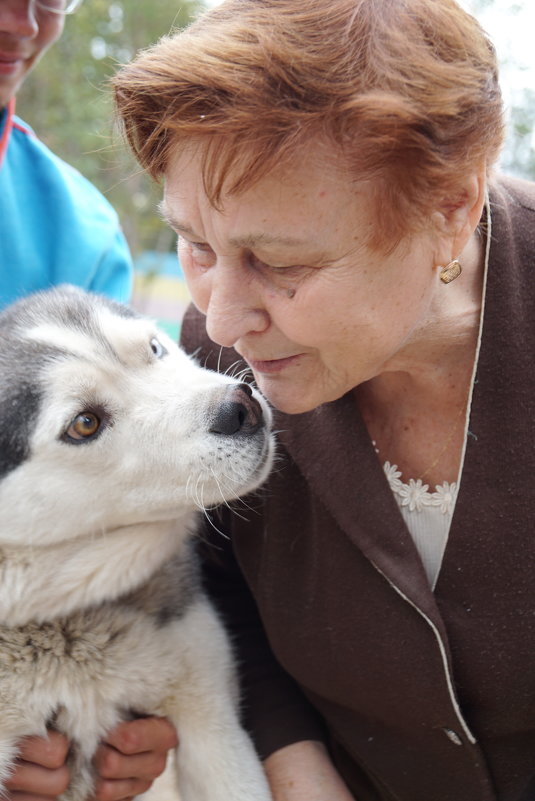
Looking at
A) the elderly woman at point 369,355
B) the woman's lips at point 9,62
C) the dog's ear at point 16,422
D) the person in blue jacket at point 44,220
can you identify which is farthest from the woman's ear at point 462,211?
the woman's lips at point 9,62

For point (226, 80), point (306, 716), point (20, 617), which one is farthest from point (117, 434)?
point (306, 716)

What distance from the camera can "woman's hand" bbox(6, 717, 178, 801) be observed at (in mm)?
2033

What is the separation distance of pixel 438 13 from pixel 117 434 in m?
1.09

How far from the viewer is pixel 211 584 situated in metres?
2.62

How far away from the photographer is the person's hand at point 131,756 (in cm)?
212

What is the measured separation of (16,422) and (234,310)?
58cm

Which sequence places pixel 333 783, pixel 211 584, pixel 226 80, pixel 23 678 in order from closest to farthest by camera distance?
1. pixel 226 80
2. pixel 23 678
3. pixel 333 783
4. pixel 211 584

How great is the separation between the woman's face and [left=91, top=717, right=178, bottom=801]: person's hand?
0.91 metres

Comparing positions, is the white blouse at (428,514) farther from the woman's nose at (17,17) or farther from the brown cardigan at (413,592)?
the woman's nose at (17,17)

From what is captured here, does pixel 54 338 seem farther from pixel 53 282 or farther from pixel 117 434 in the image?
pixel 53 282

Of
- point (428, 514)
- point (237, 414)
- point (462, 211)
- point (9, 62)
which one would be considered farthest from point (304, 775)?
point (9, 62)

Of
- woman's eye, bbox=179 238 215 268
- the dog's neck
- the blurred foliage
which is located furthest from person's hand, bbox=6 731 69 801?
the blurred foliage

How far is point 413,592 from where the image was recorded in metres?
1.86

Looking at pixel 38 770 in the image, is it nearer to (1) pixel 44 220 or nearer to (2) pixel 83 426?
(2) pixel 83 426
